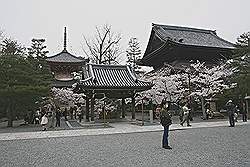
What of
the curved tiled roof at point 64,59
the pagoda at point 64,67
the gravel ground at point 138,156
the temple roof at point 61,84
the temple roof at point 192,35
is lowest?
the gravel ground at point 138,156

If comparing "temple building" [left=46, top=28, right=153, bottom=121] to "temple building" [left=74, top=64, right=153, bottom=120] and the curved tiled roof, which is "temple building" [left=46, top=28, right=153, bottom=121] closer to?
"temple building" [left=74, top=64, right=153, bottom=120]

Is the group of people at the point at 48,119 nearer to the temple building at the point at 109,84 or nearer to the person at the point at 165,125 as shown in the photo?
the temple building at the point at 109,84

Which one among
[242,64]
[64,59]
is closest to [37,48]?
[64,59]

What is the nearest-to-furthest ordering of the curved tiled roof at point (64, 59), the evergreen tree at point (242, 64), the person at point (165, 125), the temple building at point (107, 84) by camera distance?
the person at point (165, 125)
the temple building at point (107, 84)
the evergreen tree at point (242, 64)
the curved tiled roof at point (64, 59)

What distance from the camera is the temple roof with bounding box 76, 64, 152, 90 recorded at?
23156 millimetres

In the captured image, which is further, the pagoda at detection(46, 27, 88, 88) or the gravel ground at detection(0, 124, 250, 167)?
the pagoda at detection(46, 27, 88, 88)

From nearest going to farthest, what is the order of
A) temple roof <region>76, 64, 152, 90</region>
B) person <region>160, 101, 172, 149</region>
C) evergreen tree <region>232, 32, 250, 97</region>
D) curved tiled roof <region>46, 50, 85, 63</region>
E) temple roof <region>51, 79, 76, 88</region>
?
1. person <region>160, 101, 172, 149</region>
2. temple roof <region>76, 64, 152, 90</region>
3. evergreen tree <region>232, 32, 250, 97</region>
4. temple roof <region>51, 79, 76, 88</region>
5. curved tiled roof <region>46, 50, 85, 63</region>

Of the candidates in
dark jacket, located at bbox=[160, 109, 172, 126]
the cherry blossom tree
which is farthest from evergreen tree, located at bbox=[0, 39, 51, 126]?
dark jacket, located at bbox=[160, 109, 172, 126]

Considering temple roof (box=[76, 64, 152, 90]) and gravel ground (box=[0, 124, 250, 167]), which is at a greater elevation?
temple roof (box=[76, 64, 152, 90])

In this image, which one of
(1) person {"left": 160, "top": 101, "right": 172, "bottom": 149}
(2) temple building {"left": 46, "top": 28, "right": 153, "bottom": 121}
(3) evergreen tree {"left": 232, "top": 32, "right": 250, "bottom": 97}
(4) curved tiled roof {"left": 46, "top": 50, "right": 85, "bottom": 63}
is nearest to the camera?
(1) person {"left": 160, "top": 101, "right": 172, "bottom": 149}

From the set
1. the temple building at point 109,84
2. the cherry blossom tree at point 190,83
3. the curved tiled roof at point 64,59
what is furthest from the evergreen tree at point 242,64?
the curved tiled roof at point 64,59

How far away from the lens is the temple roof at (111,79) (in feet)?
76.0

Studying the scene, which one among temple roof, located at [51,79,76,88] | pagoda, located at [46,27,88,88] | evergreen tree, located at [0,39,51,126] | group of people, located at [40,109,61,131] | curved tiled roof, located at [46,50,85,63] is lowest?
group of people, located at [40,109,61,131]

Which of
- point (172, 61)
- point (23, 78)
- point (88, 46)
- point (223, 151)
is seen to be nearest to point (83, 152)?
point (223, 151)
